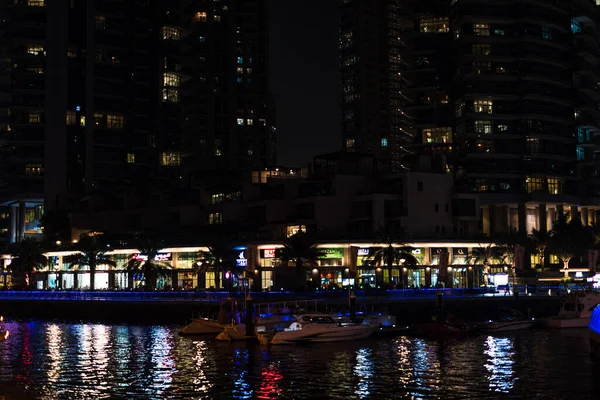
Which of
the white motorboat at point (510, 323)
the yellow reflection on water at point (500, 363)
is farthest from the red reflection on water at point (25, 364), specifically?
the white motorboat at point (510, 323)

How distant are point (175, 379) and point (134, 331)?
38504 millimetres

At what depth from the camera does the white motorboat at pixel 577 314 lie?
97156mm

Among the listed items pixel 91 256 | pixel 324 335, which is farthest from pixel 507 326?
pixel 91 256

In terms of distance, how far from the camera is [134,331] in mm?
100250

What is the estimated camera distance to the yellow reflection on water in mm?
59312

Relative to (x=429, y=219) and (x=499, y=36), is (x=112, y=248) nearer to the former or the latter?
(x=429, y=219)

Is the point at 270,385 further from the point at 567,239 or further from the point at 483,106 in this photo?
the point at 483,106

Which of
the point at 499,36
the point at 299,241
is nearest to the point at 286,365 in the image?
the point at 299,241

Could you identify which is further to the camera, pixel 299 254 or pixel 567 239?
pixel 567 239

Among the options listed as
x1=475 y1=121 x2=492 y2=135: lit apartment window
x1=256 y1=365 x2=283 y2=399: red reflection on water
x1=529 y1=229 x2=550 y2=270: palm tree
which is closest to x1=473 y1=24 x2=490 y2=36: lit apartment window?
x1=475 y1=121 x2=492 y2=135: lit apartment window

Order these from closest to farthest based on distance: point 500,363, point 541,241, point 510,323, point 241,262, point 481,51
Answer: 1. point 500,363
2. point 510,323
3. point 241,262
4. point 541,241
5. point 481,51

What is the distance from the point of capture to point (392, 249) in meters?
125

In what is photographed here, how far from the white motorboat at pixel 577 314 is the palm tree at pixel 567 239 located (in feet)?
173

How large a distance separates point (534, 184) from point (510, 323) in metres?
95.0
